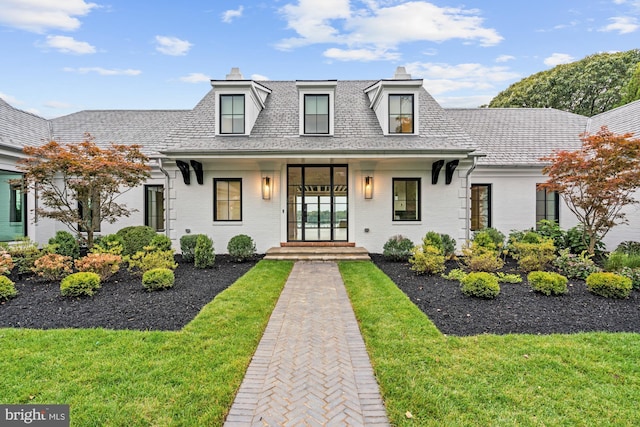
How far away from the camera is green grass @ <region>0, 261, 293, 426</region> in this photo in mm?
2395

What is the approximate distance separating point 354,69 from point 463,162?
9.24 metres

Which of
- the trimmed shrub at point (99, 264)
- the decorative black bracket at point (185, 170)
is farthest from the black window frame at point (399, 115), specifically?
the trimmed shrub at point (99, 264)

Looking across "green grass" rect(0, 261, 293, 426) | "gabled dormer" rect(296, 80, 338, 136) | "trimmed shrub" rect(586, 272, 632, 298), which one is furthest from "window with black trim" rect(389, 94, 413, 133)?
"green grass" rect(0, 261, 293, 426)

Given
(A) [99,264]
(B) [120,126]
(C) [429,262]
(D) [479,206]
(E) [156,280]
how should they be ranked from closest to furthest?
(E) [156,280] → (A) [99,264] → (C) [429,262] → (D) [479,206] → (B) [120,126]

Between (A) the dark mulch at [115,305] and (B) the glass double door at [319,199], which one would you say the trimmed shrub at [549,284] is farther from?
(A) the dark mulch at [115,305]

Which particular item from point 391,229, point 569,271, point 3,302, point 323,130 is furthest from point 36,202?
point 569,271

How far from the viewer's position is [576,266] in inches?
273

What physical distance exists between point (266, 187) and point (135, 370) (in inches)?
289

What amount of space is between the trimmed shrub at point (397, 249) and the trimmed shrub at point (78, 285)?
737cm

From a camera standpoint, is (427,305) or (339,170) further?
(339,170)

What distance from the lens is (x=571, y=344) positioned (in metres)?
3.60

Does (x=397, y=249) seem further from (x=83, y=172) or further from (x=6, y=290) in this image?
(x=83, y=172)

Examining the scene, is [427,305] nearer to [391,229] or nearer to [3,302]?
[391,229]

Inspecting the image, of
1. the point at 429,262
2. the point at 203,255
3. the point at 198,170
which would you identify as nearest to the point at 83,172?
the point at 198,170
